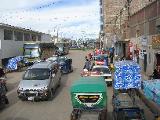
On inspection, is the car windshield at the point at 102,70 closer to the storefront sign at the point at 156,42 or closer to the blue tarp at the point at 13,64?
the storefront sign at the point at 156,42

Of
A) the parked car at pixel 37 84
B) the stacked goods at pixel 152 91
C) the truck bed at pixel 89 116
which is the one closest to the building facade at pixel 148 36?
the stacked goods at pixel 152 91

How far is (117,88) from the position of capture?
2133cm

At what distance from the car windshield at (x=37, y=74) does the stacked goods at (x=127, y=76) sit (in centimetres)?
434

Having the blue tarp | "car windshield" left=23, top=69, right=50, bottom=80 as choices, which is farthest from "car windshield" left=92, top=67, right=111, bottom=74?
the blue tarp

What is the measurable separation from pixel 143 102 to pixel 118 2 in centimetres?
7873

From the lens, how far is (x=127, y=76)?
21.5 m

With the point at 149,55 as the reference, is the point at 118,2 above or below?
above

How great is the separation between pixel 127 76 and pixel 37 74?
557 cm

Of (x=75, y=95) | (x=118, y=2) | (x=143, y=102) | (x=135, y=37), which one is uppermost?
(x=118, y=2)

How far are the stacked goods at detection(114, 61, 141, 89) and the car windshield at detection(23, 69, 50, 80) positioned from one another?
4.34 meters

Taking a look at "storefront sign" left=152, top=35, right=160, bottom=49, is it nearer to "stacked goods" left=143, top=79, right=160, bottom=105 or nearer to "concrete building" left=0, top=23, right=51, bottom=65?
"stacked goods" left=143, top=79, right=160, bottom=105

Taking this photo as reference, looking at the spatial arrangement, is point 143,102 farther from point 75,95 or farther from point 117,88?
point 75,95

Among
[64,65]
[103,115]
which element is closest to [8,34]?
[64,65]

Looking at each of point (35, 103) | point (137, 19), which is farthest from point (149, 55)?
point (35, 103)
